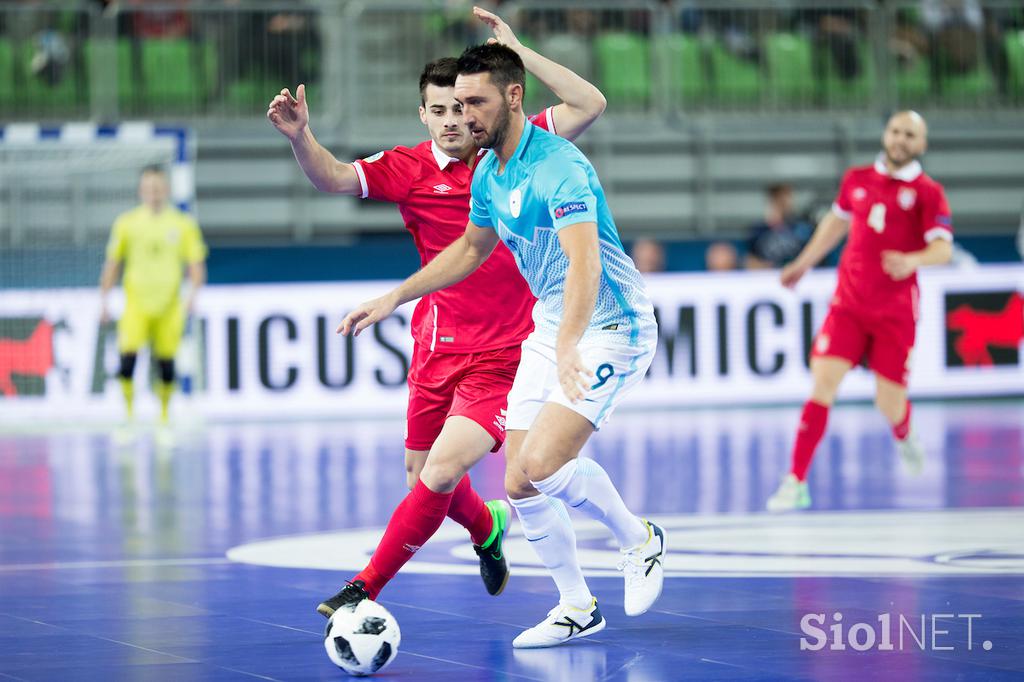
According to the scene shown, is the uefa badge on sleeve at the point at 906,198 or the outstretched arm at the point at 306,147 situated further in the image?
the uefa badge on sleeve at the point at 906,198

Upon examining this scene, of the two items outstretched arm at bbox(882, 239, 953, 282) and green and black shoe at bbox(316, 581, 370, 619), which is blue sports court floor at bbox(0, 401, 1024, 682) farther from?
outstretched arm at bbox(882, 239, 953, 282)

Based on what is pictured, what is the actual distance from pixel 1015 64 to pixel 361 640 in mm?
16013

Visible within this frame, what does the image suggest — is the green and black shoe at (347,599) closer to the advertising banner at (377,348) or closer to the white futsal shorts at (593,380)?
the white futsal shorts at (593,380)

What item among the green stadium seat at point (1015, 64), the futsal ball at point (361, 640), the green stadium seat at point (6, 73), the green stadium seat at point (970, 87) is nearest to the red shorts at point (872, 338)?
the futsal ball at point (361, 640)

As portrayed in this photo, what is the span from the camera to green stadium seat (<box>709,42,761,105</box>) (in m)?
19.1

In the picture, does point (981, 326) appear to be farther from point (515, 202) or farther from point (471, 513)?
point (515, 202)

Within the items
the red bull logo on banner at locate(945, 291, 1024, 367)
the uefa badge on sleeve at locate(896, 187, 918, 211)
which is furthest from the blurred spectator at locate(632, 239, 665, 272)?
the uefa badge on sleeve at locate(896, 187, 918, 211)

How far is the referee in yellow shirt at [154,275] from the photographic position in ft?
45.5

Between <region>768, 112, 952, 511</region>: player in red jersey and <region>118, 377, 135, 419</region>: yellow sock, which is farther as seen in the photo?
<region>118, 377, 135, 419</region>: yellow sock

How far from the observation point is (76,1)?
1780 centimetres

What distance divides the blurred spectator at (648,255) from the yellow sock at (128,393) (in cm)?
500

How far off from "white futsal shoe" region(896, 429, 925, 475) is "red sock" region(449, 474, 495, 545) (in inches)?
170

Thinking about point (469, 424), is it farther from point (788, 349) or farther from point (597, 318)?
point (788, 349)

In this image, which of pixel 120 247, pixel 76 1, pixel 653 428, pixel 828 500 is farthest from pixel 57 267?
pixel 828 500
